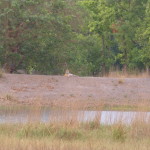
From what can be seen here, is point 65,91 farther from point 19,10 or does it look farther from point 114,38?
point 114,38

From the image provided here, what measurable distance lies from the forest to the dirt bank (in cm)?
298

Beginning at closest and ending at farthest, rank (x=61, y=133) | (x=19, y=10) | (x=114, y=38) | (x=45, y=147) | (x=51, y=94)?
(x=45, y=147), (x=61, y=133), (x=51, y=94), (x=19, y=10), (x=114, y=38)

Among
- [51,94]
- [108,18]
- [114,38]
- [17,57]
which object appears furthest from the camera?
[114,38]

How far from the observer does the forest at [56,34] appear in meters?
25.8

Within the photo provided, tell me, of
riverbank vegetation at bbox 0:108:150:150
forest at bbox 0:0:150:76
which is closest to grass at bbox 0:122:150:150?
riverbank vegetation at bbox 0:108:150:150

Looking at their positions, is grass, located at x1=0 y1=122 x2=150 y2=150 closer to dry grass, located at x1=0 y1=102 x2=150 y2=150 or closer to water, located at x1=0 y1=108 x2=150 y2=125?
dry grass, located at x1=0 y1=102 x2=150 y2=150

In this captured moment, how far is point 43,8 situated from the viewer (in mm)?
26469

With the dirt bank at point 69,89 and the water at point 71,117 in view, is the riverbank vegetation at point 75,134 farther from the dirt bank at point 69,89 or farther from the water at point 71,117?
the dirt bank at point 69,89

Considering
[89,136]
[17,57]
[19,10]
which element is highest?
[19,10]

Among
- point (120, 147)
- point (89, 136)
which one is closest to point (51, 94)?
point (89, 136)

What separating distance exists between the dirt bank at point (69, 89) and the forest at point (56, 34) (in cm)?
298

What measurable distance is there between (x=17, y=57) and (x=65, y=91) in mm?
5322

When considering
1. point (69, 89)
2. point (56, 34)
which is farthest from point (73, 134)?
point (56, 34)

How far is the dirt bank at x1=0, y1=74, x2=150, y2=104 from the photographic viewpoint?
72.4 ft
